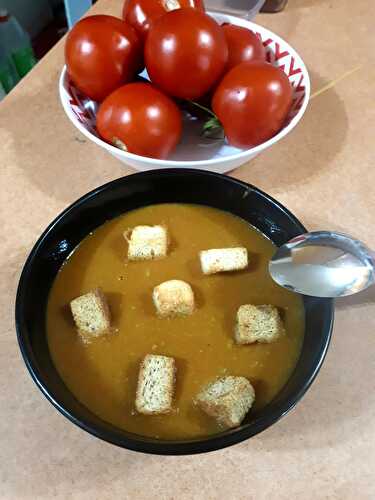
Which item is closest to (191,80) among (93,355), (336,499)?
(93,355)

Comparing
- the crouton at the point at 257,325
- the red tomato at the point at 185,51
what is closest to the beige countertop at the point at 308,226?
the crouton at the point at 257,325

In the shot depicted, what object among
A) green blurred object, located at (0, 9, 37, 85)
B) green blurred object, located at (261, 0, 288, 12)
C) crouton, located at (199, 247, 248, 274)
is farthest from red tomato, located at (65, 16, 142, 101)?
green blurred object, located at (0, 9, 37, 85)

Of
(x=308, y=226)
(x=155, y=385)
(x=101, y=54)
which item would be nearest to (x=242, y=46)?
(x=101, y=54)

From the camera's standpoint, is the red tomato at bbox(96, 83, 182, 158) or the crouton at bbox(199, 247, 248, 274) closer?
the crouton at bbox(199, 247, 248, 274)

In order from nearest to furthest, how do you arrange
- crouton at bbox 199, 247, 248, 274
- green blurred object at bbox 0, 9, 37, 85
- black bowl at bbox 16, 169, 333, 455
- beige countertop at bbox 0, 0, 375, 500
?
black bowl at bbox 16, 169, 333, 455 < beige countertop at bbox 0, 0, 375, 500 < crouton at bbox 199, 247, 248, 274 < green blurred object at bbox 0, 9, 37, 85

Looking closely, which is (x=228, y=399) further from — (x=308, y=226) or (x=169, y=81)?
(x=169, y=81)

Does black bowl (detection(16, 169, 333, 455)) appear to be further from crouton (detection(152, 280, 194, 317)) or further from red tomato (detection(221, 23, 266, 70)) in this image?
red tomato (detection(221, 23, 266, 70))
